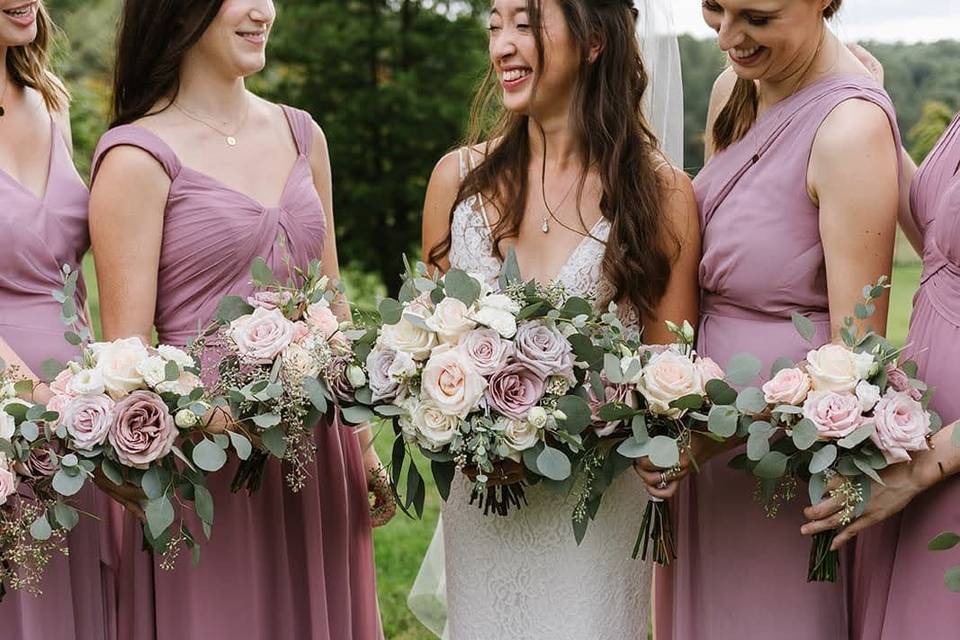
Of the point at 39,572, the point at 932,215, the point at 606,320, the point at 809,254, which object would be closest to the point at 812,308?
the point at 809,254

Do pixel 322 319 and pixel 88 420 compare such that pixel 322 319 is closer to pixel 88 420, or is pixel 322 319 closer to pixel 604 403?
pixel 88 420

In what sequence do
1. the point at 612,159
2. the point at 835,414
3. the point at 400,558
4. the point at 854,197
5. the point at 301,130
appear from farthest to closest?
the point at 400,558 < the point at 301,130 < the point at 612,159 < the point at 854,197 < the point at 835,414

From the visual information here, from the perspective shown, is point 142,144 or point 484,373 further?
point 142,144

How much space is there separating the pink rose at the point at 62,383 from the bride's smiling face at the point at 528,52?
159cm

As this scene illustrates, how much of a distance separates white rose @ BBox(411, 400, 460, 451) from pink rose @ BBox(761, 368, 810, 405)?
819mm

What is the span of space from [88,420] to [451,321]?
98 cm

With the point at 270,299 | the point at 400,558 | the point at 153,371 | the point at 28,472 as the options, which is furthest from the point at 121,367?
the point at 400,558

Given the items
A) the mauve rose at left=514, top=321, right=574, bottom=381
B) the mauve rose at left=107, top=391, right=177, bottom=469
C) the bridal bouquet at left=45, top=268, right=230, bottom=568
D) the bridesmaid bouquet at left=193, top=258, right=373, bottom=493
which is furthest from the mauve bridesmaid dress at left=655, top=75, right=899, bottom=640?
the mauve rose at left=107, top=391, right=177, bottom=469

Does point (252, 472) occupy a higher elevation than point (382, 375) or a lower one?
lower

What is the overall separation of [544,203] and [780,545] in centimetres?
129

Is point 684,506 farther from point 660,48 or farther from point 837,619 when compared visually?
point 660,48

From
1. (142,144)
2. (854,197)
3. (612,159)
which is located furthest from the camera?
(612,159)

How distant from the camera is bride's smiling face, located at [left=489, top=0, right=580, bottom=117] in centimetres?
408

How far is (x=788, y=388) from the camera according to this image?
3.38 meters
